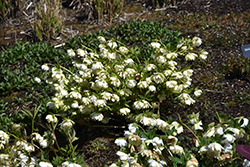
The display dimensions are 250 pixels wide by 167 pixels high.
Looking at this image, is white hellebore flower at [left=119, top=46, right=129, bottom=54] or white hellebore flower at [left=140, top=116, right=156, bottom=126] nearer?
white hellebore flower at [left=140, top=116, right=156, bottom=126]

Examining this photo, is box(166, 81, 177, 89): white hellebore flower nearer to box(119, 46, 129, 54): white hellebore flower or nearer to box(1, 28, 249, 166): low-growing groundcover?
A: box(1, 28, 249, 166): low-growing groundcover

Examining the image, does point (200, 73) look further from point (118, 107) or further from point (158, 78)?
point (118, 107)

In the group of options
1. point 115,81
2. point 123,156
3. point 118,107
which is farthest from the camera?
point 118,107

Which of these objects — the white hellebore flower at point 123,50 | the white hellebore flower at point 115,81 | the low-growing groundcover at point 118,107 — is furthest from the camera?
the white hellebore flower at point 123,50

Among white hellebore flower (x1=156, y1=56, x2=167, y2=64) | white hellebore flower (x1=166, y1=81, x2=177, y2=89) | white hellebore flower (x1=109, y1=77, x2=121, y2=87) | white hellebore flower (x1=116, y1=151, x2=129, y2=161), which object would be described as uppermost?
white hellebore flower (x1=156, y1=56, x2=167, y2=64)

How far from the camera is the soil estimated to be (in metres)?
2.61

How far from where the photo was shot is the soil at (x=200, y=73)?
2.61 m

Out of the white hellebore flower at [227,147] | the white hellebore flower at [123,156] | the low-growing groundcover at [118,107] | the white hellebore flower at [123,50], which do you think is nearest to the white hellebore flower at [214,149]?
the white hellebore flower at [227,147]

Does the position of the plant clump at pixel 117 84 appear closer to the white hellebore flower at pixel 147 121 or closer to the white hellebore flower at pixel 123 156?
the white hellebore flower at pixel 147 121

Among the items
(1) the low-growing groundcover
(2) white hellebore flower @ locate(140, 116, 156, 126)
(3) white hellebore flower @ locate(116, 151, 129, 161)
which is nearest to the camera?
(3) white hellebore flower @ locate(116, 151, 129, 161)

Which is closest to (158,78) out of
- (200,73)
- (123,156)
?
(123,156)

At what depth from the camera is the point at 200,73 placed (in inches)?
125

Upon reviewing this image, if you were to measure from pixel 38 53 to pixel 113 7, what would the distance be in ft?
5.32

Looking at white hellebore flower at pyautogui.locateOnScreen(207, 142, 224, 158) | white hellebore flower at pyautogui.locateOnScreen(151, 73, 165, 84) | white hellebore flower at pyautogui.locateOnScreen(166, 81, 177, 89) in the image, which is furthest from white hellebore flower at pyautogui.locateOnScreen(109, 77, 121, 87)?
white hellebore flower at pyautogui.locateOnScreen(207, 142, 224, 158)
